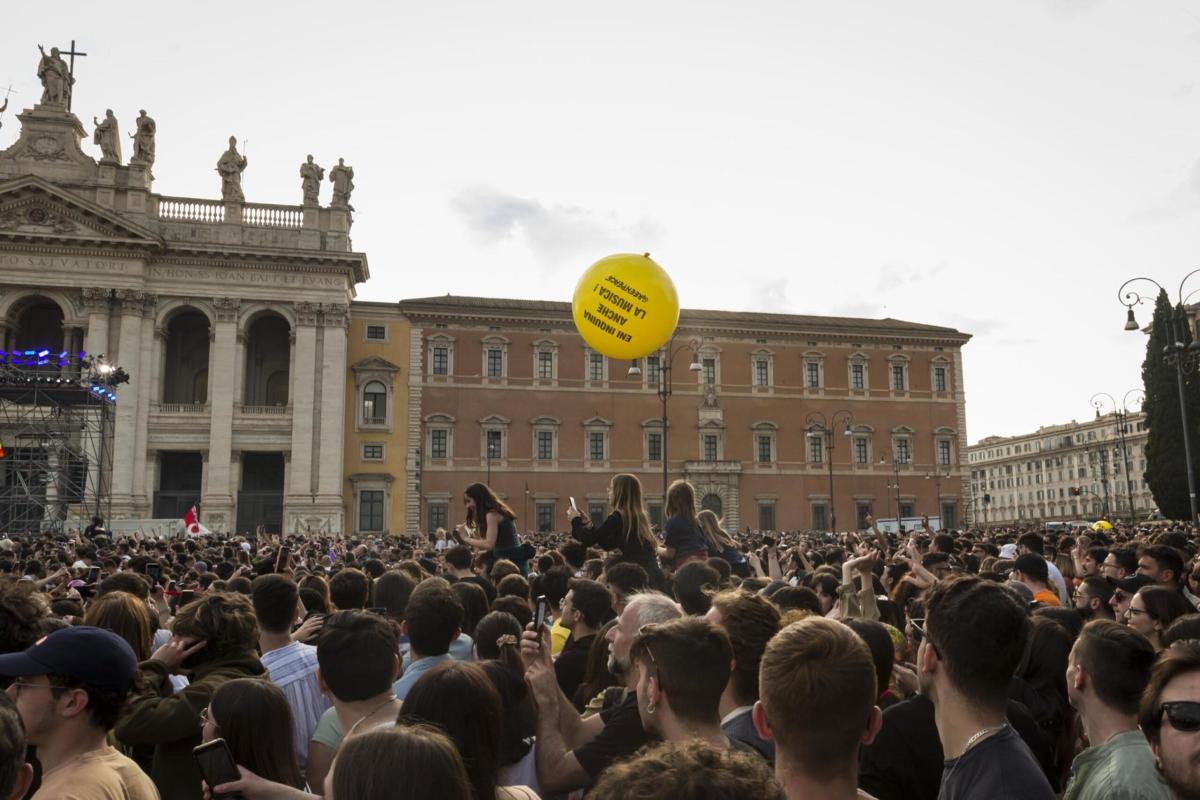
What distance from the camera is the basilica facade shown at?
130ft

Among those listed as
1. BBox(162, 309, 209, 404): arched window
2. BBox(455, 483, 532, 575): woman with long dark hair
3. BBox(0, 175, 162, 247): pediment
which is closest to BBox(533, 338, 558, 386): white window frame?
BBox(162, 309, 209, 404): arched window

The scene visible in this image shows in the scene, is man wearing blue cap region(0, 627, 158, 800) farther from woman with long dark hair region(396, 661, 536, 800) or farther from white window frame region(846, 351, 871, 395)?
white window frame region(846, 351, 871, 395)

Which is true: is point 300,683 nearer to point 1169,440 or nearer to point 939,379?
point 1169,440

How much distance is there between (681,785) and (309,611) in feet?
19.4

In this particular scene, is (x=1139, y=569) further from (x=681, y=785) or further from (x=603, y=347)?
(x=681, y=785)

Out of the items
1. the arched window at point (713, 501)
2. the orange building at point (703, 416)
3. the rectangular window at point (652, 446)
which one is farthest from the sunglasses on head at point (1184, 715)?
the arched window at point (713, 501)

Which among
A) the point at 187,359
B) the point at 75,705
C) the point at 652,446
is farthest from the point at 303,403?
the point at 75,705

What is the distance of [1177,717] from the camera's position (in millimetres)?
2508

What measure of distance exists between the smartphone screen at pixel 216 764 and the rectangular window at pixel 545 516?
45.6 meters

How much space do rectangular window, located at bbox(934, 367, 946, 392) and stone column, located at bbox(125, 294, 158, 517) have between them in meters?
45.7

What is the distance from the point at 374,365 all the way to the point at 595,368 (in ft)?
41.9

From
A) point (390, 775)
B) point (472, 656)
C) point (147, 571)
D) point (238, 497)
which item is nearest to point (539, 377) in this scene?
point (238, 497)

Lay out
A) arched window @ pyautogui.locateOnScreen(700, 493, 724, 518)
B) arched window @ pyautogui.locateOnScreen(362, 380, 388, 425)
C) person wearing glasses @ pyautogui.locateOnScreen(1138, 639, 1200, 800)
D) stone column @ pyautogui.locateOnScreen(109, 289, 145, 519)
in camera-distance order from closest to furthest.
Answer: person wearing glasses @ pyautogui.locateOnScreen(1138, 639, 1200, 800)
stone column @ pyautogui.locateOnScreen(109, 289, 145, 519)
arched window @ pyautogui.locateOnScreen(362, 380, 388, 425)
arched window @ pyautogui.locateOnScreen(700, 493, 724, 518)

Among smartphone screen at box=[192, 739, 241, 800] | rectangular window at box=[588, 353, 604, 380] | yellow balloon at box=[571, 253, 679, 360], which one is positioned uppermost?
rectangular window at box=[588, 353, 604, 380]
